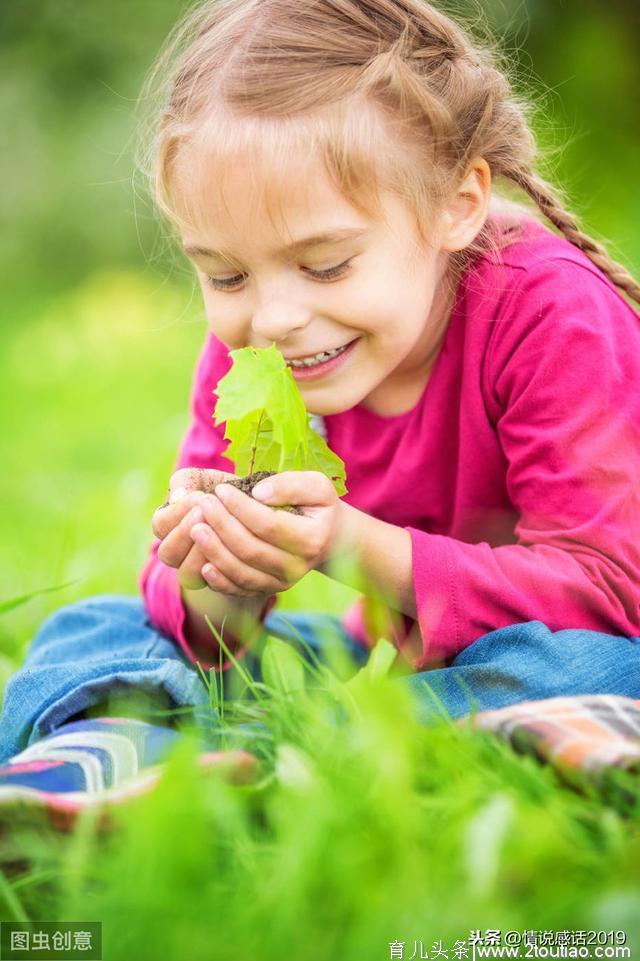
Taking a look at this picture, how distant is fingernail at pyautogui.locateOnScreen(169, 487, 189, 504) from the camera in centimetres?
151

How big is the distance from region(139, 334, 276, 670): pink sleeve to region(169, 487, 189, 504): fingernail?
0.26 meters

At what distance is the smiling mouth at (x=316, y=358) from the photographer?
1.59 metres

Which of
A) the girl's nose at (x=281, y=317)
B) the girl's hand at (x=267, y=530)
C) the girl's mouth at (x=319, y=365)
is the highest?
the girl's nose at (x=281, y=317)

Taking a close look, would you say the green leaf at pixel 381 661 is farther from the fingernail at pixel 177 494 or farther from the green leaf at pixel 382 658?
the fingernail at pixel 177 494

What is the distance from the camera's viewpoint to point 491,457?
1745mm

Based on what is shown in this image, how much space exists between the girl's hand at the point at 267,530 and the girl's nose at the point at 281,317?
0.22m

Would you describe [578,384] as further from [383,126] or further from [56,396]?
Answer: [56,396]

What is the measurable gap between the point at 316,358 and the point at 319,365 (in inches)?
0.7

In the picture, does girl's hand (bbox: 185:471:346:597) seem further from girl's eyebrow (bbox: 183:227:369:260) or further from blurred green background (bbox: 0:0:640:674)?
blurred green background (bbox: 0:0:640:674)

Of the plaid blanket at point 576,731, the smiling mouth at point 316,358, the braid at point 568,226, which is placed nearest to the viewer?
the plaid blanket at point 576,731

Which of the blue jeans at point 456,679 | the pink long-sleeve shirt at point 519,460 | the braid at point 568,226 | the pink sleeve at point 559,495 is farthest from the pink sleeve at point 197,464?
the braid at point 568,226

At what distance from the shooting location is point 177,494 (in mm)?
1523

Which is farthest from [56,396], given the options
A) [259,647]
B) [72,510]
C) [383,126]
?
[383,126]

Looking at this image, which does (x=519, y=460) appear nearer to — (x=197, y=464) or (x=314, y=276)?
(x=314, y=276)
